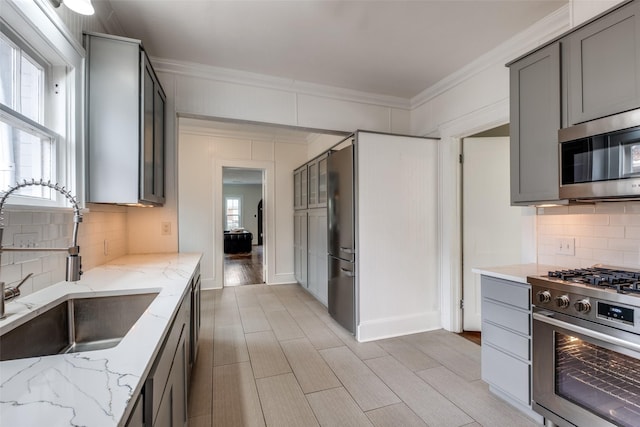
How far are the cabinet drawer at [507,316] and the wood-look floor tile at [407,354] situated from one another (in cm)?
74

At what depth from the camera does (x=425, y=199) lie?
3.26m

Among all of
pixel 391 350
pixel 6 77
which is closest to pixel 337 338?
pixel 391 350

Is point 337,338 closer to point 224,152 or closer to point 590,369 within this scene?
point 590,369

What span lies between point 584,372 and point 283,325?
263cm

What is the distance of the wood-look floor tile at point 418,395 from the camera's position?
1.87m

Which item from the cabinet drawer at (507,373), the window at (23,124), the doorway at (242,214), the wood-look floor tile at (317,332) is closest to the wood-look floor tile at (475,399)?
the cabinet drawer at (507,373)

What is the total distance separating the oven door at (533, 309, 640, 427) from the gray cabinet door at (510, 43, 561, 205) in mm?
787

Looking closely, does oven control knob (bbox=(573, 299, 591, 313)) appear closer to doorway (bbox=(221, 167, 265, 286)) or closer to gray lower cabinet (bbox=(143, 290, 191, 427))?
gray lower cabinet (bbox=(143, 290, 191, 427))

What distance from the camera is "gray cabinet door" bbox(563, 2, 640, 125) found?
4.92 ft

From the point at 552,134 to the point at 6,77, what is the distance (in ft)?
9.71

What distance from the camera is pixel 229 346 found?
113 inches

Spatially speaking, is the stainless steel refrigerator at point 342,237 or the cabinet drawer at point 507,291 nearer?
the cabinet drawer at point 507,291

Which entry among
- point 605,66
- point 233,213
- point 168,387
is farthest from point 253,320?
point 233,213

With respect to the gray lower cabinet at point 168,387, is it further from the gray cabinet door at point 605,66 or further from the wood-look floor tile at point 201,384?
the gray cabinet door at point 605,66
